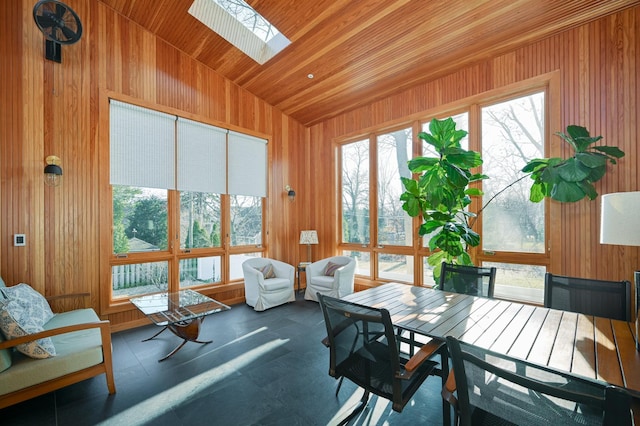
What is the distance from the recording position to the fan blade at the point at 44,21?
2.73 metres

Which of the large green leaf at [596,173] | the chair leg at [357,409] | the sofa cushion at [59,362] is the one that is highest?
the large green leaf at [596,173]

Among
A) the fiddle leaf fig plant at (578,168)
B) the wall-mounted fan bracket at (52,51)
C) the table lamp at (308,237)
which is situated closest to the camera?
the fiddle leaf fig plant at (578,168)

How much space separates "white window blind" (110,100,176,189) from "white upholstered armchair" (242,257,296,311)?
5.89 ft

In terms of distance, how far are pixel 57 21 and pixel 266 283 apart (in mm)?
3871

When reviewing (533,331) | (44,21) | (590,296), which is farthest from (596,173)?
(44,21)

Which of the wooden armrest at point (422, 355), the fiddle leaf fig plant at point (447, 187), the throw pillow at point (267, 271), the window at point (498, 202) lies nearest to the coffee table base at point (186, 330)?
the throw pillow at point (267, 271)

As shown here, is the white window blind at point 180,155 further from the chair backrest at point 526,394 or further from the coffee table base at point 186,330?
the chair backrest at point 526,394

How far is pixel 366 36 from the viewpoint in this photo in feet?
11.2

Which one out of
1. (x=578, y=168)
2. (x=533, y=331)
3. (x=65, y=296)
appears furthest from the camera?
(x=65, y=296)

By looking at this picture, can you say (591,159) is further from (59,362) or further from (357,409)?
(59,362)

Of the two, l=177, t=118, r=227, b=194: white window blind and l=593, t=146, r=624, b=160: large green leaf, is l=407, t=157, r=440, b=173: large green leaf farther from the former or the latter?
l=177, t=118, r=227, b=194: white window blind

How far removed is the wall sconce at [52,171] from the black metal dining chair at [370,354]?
3.36 meters

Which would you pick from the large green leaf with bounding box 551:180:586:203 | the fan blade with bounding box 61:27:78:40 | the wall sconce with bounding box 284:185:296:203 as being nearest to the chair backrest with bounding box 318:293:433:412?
the large green leaf with bounding box 551:180:586:203

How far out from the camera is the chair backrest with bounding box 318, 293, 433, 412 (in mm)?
1456
